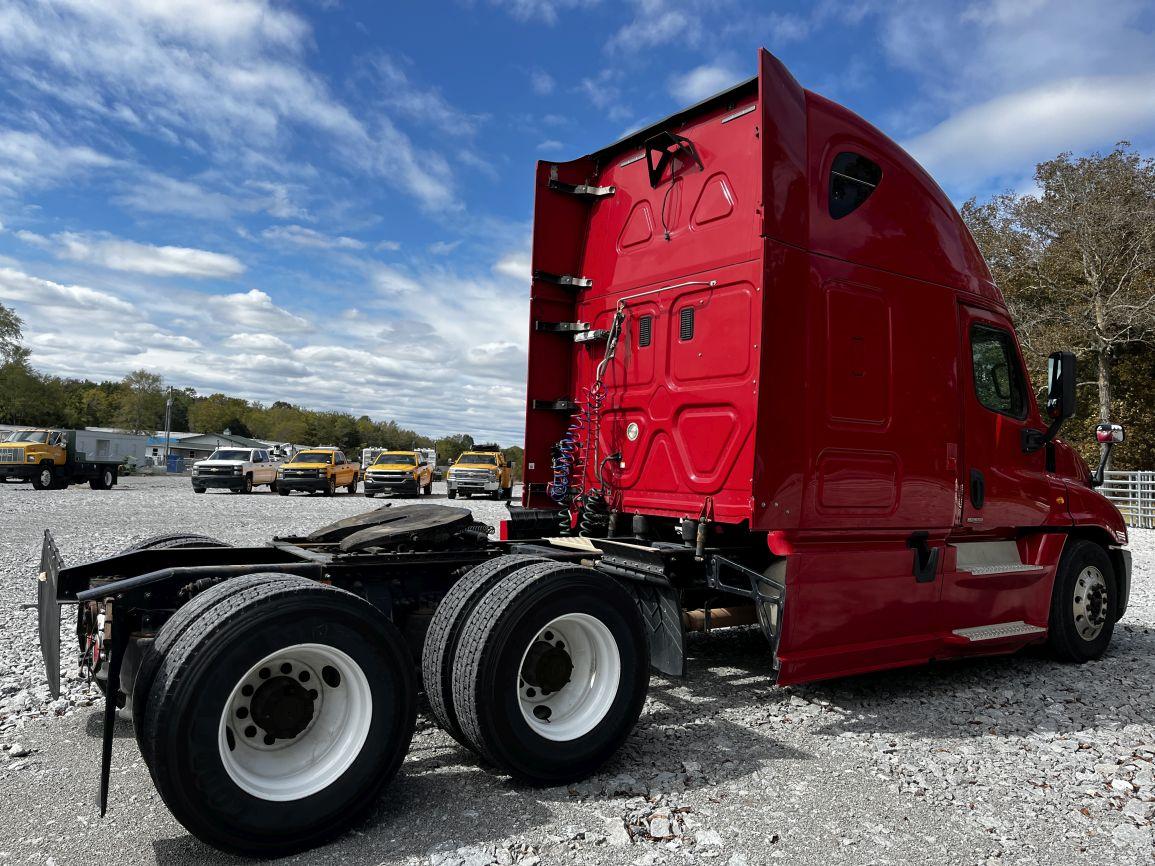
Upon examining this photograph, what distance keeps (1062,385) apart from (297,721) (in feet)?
18.3

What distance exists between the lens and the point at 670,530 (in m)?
5.55

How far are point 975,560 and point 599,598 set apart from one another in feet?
10.9

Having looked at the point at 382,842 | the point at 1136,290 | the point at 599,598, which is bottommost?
the point at 382,842

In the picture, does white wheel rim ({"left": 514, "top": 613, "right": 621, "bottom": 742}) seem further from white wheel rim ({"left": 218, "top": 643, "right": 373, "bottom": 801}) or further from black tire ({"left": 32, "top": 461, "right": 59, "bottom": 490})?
black tire ({"left": 32, "top": 461, "right": 59, "bottom": 490})

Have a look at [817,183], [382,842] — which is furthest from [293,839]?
[817,183]

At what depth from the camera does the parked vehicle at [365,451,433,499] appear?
30922mm

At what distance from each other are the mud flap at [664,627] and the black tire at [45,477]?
30945mm

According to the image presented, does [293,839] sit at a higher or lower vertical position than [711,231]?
lower

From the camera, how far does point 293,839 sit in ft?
9.82

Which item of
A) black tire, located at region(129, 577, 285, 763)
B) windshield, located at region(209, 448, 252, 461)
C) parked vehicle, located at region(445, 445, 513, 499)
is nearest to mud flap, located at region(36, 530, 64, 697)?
black tire, located at region(129, 577, 285, 763)

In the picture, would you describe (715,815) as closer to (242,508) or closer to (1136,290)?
(242,508)

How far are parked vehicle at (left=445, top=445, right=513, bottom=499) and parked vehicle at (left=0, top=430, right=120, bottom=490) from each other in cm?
1318

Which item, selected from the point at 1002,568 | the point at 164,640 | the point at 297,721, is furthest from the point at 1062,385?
the point at 164,640

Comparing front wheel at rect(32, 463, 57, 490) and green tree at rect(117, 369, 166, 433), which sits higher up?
green tree at rect(117, 369, 166, 433)
